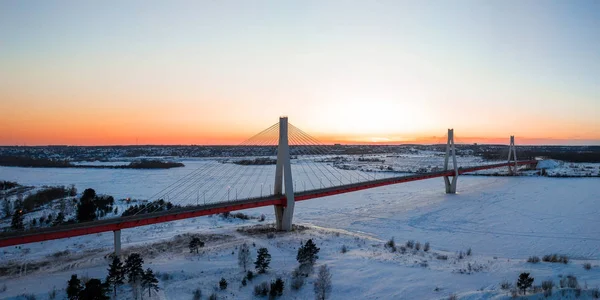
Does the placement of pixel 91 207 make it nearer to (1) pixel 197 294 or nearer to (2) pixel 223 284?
(2) pixel 223 284

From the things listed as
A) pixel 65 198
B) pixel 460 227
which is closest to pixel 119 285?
pixel 460 227

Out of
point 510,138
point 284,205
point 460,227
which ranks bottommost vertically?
point 460,227

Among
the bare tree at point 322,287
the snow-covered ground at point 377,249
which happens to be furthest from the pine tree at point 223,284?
the bare tree at point 322,287

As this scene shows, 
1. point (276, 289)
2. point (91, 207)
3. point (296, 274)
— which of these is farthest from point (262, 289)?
point (91, 207)

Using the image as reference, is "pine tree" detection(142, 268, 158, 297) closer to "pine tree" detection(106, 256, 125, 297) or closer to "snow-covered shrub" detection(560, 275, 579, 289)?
"pine tree" detection(106, 256, 125, 297)

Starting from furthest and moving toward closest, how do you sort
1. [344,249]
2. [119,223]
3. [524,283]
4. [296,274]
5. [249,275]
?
[344,249]
[119,223]
[296,274]
[249,275]
[524,283]

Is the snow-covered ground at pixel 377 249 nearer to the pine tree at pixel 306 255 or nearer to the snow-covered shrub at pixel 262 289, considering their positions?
the snow-covered shrub at pixel 262 289

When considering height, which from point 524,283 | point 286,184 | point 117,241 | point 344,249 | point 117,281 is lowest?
point 344,249

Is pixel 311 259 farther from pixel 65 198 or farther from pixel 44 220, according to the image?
pixel 65 198
